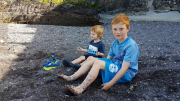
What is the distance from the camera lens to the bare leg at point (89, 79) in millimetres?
2527

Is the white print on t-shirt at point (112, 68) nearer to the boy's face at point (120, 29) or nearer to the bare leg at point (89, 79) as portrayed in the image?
the bare leg at point (89, 79)

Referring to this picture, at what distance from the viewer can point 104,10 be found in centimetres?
1639

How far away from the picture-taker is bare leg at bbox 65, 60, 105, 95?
2527 mm

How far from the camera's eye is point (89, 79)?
2600 millimetres

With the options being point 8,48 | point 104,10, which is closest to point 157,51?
point 8,48

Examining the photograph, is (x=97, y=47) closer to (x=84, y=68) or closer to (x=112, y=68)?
(x=84, y=68)

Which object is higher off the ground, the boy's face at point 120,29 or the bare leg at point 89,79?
the boy's face at point 120,29

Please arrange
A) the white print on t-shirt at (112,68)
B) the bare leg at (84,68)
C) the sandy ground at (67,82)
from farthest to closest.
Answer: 1. the bare leg at (84,68)
2. the white print on t-shirt at (112,68)
3. the sandy ground at (67,82)

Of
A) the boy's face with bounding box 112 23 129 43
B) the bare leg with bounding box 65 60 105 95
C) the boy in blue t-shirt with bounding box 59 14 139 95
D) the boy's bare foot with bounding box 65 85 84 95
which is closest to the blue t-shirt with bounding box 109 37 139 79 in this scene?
the boy in blue t-shirt with bounding box 59 14 139 95

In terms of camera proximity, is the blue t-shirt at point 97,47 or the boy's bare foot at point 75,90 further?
the blue t-shirt at point 97,47

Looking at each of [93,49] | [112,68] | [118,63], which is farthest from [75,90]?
[93,49]

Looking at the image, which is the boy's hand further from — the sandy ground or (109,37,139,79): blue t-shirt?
(109,37,139,79): blue t-shirt

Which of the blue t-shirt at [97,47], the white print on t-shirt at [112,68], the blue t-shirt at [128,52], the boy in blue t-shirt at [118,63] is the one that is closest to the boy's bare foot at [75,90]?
the boy in blue t-shirt at [118,63]

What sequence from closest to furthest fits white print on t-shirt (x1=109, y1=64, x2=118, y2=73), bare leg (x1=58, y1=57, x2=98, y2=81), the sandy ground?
the sandy ground < white print on t-shirt (x1=109, y1=64, x2=118, y2=73) < bare leg (x1=58, y1=57, x2=98, y2=81)
